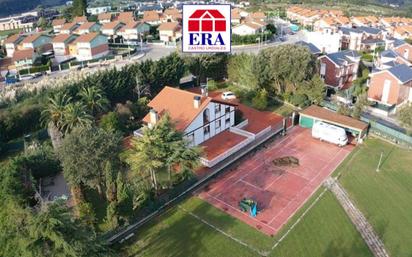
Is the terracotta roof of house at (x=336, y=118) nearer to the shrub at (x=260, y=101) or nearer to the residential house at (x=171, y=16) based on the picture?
the shrub at (x=260, y=101)

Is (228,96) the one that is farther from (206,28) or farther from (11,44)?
(11,44)

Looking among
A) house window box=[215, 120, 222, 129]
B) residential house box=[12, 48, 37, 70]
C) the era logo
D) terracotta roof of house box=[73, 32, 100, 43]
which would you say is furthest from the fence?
residential house box=[12, 48, 37, 70]

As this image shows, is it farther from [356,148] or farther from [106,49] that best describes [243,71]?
[106,49]

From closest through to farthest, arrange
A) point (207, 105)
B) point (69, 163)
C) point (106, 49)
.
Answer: point (69, 163) → point (207, 105) → point (106, 49)

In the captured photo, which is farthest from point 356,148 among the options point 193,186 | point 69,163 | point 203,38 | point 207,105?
point 69,163

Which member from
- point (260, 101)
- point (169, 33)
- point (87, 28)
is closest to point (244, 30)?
point (169, 33)

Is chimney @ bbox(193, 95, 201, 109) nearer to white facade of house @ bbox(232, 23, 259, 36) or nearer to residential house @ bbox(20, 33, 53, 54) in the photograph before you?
white facade of house @ bbox(232, 23, 259, 36)
